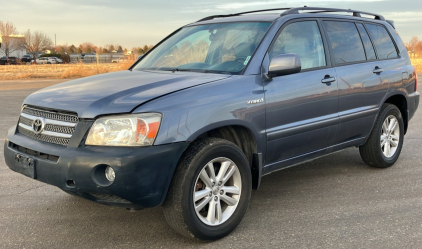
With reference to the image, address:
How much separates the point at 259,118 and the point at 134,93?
42.7 inches

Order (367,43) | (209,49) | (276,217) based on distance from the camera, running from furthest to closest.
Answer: (367,43), (209,49), (276,217)

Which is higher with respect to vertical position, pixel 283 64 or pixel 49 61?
pixel 283 64

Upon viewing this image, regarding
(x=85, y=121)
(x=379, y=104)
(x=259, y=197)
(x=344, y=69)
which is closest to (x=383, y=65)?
(x=379, y=104)

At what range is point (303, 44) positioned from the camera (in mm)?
4559

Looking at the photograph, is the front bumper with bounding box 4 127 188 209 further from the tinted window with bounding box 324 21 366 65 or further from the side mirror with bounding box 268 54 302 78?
the tinted window with bounding box 324 21 366 65

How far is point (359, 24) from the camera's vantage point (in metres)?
5.41

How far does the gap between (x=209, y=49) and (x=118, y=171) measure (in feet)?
6.32

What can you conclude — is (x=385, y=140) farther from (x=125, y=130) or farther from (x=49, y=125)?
(x=49, y=125)

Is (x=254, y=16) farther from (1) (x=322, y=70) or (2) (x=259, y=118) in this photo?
(2) (x=259, y=118)

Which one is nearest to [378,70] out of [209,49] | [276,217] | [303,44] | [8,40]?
[303,44]

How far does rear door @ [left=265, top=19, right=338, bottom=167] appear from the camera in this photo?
4.02 metres

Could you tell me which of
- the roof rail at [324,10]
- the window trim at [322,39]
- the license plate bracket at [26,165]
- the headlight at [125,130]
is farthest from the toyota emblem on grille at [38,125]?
the roof rail at [324,10]

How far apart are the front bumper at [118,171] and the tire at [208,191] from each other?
101 millimetres

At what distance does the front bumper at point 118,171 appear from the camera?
121 inches
